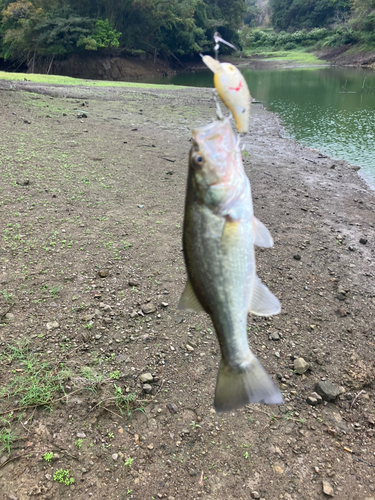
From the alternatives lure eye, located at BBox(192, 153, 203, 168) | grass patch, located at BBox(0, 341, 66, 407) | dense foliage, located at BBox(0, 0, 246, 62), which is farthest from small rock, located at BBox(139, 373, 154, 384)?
dense foliage, located at BBox(0, 0, 246, 62)

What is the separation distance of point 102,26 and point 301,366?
37103 mm

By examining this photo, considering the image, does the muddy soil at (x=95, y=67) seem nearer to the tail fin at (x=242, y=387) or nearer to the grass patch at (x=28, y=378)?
the grass patch at (x=28, y=378)

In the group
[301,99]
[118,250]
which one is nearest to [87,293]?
[118,250]

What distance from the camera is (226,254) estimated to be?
1.44 m

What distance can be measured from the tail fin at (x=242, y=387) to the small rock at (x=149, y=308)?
2.26 m

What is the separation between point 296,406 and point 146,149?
7638mm

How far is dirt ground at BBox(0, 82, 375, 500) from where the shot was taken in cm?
242

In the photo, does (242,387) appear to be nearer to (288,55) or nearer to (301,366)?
(301,366)

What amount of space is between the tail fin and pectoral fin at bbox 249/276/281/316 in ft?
0.73

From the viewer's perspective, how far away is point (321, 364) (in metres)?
3.35

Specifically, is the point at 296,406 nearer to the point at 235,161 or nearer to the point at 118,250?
the point at 235,161

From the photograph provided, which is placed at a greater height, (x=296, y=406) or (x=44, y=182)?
(x=44, y=182)

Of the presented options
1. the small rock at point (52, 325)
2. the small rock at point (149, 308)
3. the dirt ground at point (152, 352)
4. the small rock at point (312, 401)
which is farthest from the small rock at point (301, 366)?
the small rock at point (52, 325)

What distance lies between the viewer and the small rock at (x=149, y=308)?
147 inches
